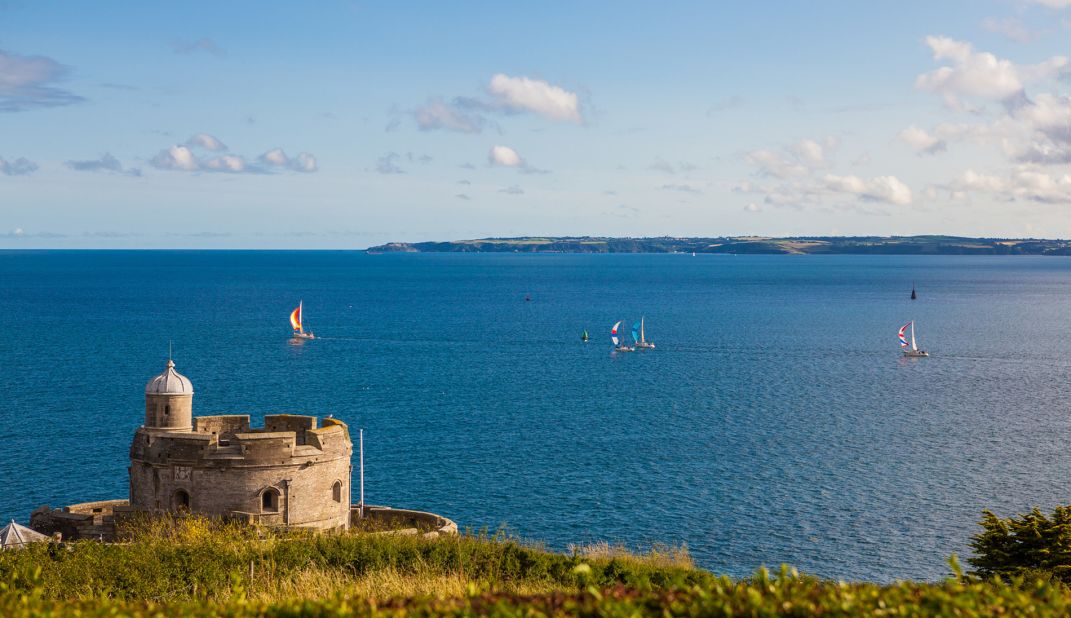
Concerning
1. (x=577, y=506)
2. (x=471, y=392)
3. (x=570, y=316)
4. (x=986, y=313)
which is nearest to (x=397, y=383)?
(x=471, y=392)

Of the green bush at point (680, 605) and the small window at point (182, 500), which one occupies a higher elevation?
the green bush at point (680, 605)

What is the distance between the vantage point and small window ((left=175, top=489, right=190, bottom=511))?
38219mm

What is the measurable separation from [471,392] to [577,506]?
126 feet

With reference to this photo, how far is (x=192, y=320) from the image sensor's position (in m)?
163

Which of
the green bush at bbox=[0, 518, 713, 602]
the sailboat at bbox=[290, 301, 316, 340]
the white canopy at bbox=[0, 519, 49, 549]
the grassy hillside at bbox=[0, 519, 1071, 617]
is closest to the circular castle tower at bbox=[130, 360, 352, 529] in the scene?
the grassy hillside at bbox=[0, 519, 1071, 617]

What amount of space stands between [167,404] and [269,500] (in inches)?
205

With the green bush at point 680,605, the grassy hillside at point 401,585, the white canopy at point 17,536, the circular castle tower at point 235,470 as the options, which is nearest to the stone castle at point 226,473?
the circular castle tower at point 235,470

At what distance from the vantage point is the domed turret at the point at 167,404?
1572 inches

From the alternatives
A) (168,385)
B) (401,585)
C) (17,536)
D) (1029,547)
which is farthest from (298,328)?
(401,585)

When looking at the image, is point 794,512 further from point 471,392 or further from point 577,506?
point 471,392

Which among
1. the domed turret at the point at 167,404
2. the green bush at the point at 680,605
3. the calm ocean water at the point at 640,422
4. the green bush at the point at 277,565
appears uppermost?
the green bush at the point at 680,605

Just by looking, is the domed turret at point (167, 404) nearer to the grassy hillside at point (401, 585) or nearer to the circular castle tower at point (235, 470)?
the circular castle tower at point (235, 470)

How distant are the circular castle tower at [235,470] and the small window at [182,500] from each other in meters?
0.03

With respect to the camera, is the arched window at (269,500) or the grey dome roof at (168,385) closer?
the arched window at (269,500)
